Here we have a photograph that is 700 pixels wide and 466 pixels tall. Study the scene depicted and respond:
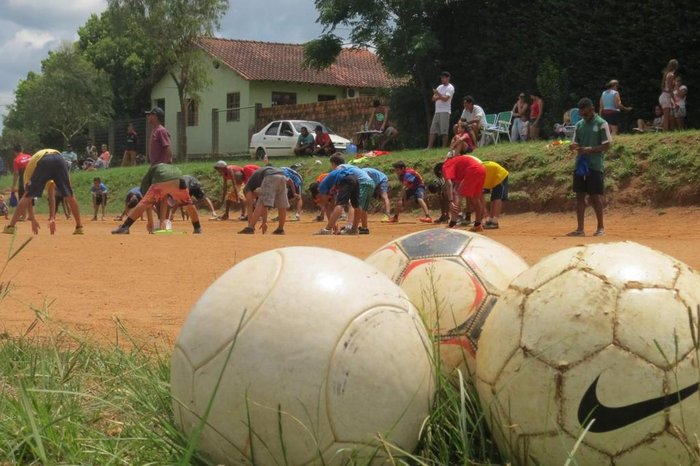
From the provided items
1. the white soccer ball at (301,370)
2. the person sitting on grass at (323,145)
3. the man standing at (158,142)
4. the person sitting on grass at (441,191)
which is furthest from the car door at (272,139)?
the white soccer ball at (301,370)

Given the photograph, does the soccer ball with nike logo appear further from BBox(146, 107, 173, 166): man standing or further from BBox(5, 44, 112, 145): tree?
BBox(5, 44, 112, 145): tree

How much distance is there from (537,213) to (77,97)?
48.8 meters

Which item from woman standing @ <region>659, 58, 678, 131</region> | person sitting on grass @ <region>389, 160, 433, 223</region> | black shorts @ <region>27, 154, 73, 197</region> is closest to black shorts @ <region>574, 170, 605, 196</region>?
person sitting on grass @ <region>389, 160, 433, 223</region>

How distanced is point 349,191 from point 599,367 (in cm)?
1354

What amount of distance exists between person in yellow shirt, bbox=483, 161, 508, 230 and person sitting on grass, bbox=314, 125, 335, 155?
48.2 ft

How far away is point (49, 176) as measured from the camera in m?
15.9

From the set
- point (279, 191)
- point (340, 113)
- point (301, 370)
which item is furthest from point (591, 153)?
point (340, 113)

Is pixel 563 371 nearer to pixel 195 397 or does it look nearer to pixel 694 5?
pixel 195 397

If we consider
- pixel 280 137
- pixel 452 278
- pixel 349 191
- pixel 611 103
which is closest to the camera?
pixel 452 278

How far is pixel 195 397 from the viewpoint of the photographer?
9.78 feet

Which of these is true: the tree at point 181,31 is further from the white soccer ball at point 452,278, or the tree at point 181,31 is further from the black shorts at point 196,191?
the white soccer ball at point 452,278

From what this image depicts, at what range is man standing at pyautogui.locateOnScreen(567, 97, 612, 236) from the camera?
1410 centimetres

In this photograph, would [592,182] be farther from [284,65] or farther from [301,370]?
[284,65]

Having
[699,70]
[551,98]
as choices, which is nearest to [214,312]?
[699,70]
